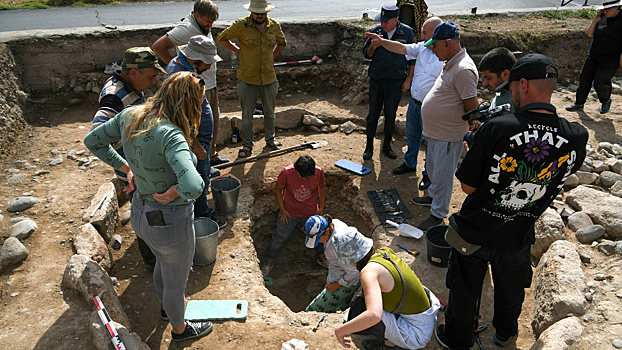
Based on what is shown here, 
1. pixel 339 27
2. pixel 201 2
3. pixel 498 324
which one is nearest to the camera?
pixel 498 324

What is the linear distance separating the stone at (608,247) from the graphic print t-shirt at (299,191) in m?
2.82

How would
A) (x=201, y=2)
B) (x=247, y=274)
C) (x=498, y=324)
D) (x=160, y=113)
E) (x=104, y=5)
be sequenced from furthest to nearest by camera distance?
(x=104, y=5) < (x=201, y=2) < (x=247, y=274) < (x=498, y=324) < (x=160, y=113)

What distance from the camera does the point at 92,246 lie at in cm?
394

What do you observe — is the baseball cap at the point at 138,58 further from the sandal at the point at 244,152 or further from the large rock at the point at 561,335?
the large rock at the point at 561,335

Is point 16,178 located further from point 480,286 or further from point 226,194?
point 480,286

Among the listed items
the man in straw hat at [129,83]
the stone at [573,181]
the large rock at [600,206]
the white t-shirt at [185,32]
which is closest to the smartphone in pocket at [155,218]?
the man in straw hat at [129,83]

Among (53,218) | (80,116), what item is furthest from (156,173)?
(80,116)

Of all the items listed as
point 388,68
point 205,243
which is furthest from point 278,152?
point 205,243

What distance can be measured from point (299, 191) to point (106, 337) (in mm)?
2576

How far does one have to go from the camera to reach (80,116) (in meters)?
7.31

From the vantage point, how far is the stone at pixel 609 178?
16.9 feet

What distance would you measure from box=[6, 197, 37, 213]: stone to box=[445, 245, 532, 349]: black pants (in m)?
4.20

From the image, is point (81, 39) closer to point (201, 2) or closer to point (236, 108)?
point (236, 108)

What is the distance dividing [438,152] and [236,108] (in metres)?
4.67
